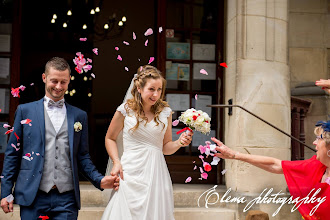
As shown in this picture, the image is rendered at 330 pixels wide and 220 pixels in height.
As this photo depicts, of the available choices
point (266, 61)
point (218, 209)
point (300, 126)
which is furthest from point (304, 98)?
point (218, 209)

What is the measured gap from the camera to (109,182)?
378 centimetres

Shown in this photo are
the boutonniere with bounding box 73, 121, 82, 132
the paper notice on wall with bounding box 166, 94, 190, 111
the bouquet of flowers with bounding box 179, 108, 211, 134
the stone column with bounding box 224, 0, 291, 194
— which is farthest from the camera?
the paper notice on wall with bounding box 166, 94, 190, 111

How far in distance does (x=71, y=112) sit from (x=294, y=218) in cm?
388

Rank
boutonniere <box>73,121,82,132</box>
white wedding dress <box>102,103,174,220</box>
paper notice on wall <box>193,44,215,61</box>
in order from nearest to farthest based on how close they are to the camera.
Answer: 1. boutonniere <box>73,121,82,132</box>
2. white wedding dress <box>102,103,174,220</box>
3. paper notice on wall <box>193,44,215,61</box>

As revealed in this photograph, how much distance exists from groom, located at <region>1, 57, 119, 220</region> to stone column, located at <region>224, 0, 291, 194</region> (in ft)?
10.7

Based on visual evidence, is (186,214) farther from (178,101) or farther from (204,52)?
(204,52)

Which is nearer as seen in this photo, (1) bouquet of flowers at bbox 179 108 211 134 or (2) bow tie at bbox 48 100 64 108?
(2) bow tie at bbox 48 100 64 108

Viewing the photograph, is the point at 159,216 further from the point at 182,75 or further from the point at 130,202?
the point at 182,75

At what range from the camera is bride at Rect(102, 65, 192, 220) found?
403cm

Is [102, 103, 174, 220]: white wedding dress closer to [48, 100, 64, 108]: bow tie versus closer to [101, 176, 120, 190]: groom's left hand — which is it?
[101, 176, 120, 190]: groom's left hand

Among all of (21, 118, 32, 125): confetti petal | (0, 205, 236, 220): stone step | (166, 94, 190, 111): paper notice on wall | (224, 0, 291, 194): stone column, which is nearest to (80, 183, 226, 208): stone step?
(0, 205, 236, 220): stone step

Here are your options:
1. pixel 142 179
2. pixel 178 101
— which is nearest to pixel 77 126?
pixel 142 179

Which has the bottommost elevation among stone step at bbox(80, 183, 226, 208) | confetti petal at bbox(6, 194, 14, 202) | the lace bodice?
stone step at bbox(80, 183, 226, 208)

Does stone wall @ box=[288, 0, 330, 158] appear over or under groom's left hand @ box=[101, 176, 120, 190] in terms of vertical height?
over
